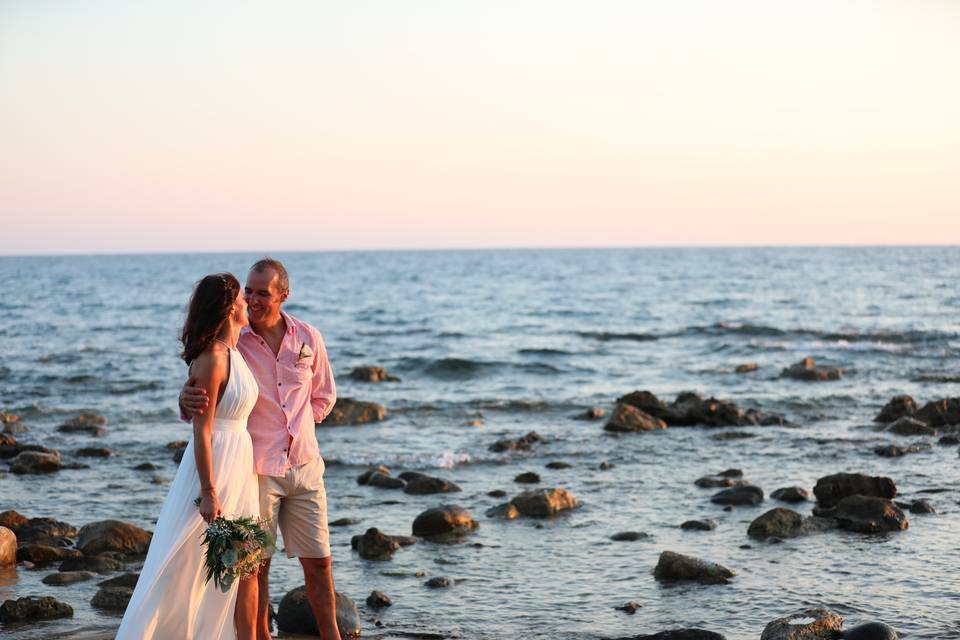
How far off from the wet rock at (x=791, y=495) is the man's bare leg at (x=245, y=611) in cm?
770

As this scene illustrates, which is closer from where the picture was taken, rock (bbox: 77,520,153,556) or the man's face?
the man's face

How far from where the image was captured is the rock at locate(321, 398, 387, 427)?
18.0m

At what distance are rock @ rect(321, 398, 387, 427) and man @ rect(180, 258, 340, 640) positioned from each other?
1202 cm

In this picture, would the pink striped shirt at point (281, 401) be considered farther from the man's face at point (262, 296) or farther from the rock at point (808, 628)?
the rock at point (808, 628)

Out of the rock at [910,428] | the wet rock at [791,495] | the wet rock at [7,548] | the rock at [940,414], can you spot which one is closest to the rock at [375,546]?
the wet rock at [7,548]

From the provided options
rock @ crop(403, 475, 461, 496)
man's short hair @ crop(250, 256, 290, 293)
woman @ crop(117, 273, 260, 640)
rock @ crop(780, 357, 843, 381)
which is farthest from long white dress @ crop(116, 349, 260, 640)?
rock @ crop(780, 357, 843, 381)

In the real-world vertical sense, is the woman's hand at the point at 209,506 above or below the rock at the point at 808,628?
above

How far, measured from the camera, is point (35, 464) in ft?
44.9

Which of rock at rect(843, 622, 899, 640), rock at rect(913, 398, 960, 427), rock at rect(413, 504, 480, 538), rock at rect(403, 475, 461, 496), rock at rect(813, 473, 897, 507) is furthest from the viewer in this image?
rock at rect(913, 398, 960, 427)

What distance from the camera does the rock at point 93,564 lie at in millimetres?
9047

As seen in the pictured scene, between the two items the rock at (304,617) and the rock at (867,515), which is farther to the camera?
the rock at (867,515)

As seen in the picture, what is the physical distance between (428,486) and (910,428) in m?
8.46

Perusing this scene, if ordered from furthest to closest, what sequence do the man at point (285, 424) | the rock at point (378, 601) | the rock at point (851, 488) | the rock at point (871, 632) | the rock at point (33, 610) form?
the rock at point (851, 488) → the rock at point (378, 601) → the rock at point (33, 610) → the rock at point (871, 632) → the man at point (285, 424)

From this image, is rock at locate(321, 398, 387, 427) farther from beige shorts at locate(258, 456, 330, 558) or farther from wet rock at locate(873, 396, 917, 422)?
beige shorts at locate(258, 456, 330, 558)
